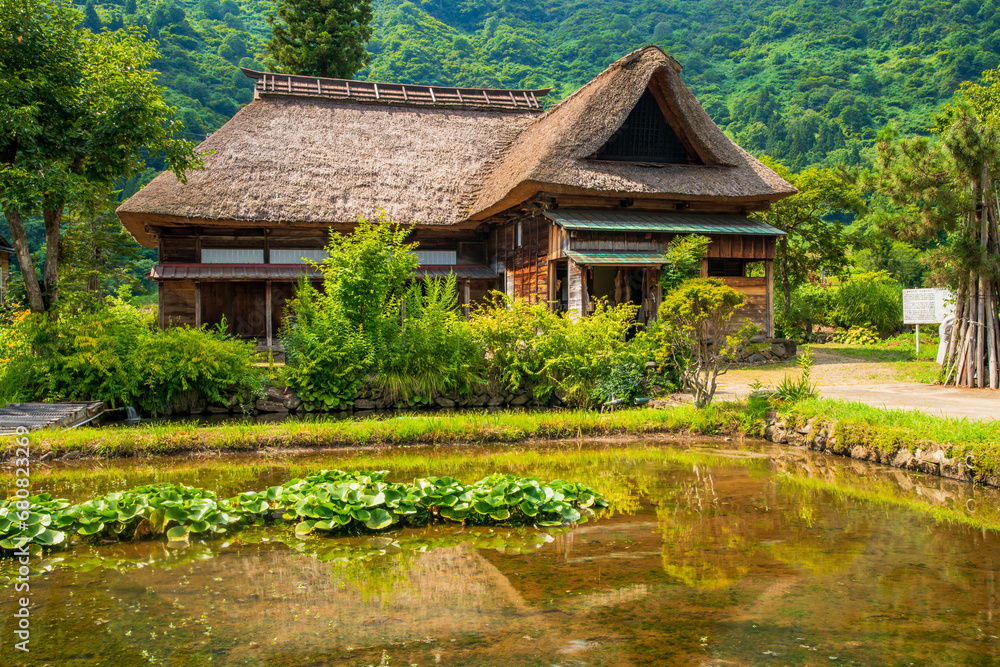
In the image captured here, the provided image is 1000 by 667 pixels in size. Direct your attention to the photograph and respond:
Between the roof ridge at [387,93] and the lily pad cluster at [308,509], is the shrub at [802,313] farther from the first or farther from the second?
the lily pad cluster at [308,509]

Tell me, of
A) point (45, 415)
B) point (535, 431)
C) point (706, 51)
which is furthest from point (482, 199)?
point (706, 51)

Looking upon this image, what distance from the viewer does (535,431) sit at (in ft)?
26.8

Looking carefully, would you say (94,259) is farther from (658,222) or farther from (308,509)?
(308,509)

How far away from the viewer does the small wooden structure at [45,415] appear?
7766 millimetres

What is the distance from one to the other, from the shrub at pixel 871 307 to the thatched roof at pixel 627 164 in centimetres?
612

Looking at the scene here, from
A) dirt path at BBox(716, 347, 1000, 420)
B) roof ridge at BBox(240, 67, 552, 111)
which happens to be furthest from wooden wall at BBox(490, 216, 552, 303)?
roof ridge at BBox(240, 67, 552, 111)

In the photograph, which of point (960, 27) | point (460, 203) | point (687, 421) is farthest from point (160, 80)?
point (960, 27)

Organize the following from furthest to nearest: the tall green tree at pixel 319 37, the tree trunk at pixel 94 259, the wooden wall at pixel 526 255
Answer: the tall green tree at pixel 319 37, the tree trunk at pixel 94 259, the wooden wall at pixel 526 255

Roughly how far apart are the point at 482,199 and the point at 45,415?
1082 centimetres

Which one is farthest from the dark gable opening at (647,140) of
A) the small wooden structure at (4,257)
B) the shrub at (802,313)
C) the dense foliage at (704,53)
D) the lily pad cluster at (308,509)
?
the small wooden structure at (4,257)

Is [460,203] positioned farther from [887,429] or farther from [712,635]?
[712,635]

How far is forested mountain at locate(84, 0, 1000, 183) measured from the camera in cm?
4044

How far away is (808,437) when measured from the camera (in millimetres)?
7523

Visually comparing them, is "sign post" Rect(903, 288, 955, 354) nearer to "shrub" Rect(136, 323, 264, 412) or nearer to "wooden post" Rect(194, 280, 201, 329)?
"shrub" Rect(136, 323, 264, 412)
